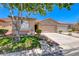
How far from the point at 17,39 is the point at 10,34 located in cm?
24

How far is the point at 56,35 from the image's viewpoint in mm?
5051

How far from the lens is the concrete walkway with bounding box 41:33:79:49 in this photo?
16.1ft

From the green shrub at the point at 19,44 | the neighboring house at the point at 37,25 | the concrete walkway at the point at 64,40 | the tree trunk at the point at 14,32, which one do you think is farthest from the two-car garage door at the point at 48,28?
the tree trunk at the point at 14,32

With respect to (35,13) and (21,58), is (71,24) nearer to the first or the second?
(35,13)

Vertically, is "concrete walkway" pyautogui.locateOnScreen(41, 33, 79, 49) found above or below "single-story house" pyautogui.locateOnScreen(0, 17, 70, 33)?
below

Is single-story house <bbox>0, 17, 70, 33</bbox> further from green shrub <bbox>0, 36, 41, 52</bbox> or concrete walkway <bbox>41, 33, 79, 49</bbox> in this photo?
green shrub <bbox>0, 36, 41, 52</bbox>

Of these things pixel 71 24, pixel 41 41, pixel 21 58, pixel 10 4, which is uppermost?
pixel 10 4

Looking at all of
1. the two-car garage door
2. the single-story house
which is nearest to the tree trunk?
the single-story house

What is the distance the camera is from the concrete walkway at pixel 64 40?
4.90m

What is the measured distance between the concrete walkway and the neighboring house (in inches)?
5.7

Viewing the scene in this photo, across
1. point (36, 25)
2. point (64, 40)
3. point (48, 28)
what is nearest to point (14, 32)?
point (36, 25)

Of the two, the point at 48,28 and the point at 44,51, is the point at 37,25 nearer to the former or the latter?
the point at 48,28

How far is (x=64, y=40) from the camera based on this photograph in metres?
4.97

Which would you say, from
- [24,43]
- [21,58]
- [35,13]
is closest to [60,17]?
[35,13]
